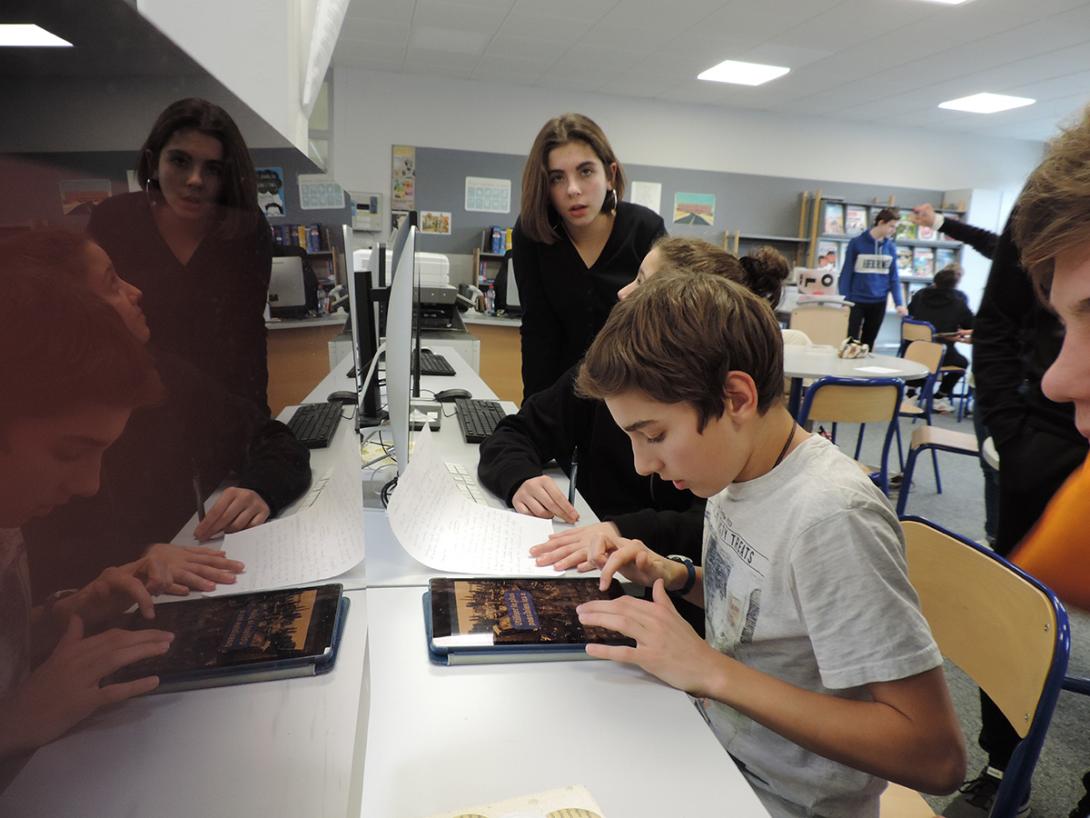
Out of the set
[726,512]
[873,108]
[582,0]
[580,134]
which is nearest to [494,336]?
[582,0]

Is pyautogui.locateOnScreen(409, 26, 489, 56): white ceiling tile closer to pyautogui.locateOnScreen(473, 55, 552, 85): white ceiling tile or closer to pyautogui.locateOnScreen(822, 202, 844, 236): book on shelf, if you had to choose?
pyautogui.locateOnScreen(473, 55, 552, 85): white ceiling tile

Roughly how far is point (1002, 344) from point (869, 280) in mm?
4893

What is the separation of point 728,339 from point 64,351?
76 centimetres

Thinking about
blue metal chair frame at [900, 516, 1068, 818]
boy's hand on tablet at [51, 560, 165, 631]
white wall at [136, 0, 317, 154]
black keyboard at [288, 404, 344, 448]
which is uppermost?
white wall at [136, 0, 317, 154]

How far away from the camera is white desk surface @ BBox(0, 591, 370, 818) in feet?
0.45

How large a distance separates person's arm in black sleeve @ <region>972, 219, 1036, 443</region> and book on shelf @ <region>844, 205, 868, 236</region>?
5881 mm

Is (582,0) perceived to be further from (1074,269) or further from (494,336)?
(1074,269)

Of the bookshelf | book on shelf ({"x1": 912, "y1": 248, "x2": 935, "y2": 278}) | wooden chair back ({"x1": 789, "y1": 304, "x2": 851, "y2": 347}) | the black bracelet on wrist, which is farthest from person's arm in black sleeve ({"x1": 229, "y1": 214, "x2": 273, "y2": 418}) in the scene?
book on shelf ({"x1": 912, "y1": 248, "x2": 935, "y2": 278})

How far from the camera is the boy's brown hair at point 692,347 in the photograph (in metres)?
0.81

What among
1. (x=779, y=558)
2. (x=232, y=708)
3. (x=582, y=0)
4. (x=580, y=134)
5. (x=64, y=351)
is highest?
(x=582, y=0)

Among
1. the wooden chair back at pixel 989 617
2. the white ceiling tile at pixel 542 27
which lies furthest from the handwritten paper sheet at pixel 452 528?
the white ceiling tile at pixel 542 27

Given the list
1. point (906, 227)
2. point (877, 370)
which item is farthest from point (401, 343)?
point (906, 227)

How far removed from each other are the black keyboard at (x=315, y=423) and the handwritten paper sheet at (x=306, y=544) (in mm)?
29

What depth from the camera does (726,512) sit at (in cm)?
90
